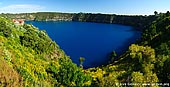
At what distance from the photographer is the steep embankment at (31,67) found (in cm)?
3606

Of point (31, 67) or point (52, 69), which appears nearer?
point (31, 67)

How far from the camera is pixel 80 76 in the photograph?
68.5 metres

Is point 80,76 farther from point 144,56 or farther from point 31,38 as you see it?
point 31,38

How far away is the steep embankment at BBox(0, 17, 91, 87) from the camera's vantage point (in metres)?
36.1

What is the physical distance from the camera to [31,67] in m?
57.1

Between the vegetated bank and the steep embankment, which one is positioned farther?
the vegetated bank

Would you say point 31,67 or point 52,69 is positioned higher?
point 31,67

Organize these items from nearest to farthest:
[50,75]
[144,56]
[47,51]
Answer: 1. [50,75]
2. [144,56]
3. [47,51]

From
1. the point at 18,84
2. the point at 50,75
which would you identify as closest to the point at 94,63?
the point at 50,75

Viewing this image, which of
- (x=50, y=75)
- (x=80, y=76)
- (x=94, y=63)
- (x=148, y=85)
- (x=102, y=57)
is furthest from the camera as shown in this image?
(x=102, y=57)

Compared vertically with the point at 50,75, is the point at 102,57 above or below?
below

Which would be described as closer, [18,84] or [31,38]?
[18,84]

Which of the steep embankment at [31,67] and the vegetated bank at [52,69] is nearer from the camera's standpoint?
the steep embankment at [31,67]

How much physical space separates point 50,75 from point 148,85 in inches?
1129
